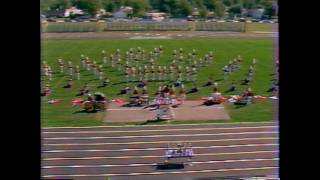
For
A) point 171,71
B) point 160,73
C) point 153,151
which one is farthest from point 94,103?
point 171,71

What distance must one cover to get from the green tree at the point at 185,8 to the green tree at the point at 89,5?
147cm

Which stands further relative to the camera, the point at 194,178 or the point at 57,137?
the point at 57,137

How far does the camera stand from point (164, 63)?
7.26 m

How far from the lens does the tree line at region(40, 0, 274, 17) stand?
25.0 ft

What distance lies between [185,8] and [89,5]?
182 centimetres

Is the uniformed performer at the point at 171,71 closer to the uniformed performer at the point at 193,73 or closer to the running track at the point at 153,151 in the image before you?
the uniformed performer at the point at 193,73

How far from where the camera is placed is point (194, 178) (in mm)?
3258

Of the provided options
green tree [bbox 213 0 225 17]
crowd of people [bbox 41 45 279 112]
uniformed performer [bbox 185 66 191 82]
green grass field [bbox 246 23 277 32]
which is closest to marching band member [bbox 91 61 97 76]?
crowd of people [bbox 41 45 279 112]

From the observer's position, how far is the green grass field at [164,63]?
188 inches

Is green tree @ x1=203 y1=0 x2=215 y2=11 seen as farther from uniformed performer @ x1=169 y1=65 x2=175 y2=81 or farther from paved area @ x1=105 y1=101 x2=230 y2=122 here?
paved area @ x1=105 y1=101 x2=230 y2=122

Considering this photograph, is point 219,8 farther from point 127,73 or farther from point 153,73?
point 127,73
